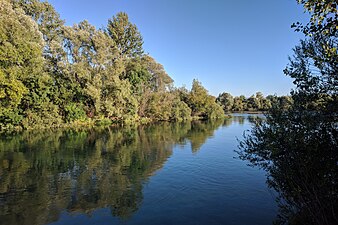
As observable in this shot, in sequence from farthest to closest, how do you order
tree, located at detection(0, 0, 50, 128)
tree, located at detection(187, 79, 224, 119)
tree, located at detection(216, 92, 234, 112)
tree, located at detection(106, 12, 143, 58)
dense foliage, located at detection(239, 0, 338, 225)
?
tree, located at detection(216, 92, 234, 112) → tree, located at detection(187, 79, 224, 119) → tree, located at detection(106, 12, 143, 58) → tree, located at detection(0, 0, 50, 128) → dense foliage, located at detection(239, 0, 338, 225)

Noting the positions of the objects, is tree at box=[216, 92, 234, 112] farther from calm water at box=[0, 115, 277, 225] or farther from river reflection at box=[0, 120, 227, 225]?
calm water at box=[0, 115, 277, 225]

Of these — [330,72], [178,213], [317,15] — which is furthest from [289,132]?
[178,213]

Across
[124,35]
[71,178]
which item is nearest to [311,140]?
[71,178]

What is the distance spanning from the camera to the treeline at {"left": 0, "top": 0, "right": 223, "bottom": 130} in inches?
1236

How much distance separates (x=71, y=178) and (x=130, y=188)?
415 centimetres

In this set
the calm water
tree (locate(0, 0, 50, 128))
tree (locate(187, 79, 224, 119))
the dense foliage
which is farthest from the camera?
tree (locate(187, 79, 224, 119))

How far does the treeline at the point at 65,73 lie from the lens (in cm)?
3139

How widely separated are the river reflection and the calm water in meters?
0.04

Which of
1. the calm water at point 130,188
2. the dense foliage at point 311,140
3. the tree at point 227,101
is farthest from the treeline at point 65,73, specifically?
the tree at point 227,101

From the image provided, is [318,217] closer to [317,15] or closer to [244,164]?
[317,15]

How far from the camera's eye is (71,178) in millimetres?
14844

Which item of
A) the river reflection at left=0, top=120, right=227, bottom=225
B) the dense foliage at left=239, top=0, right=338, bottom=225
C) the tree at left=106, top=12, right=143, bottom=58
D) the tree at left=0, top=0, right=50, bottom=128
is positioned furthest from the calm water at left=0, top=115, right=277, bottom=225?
the tree at left=106, top=12, right=143, bottom=58

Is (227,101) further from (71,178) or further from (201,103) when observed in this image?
(71,178)

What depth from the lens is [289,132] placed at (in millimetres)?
7480
